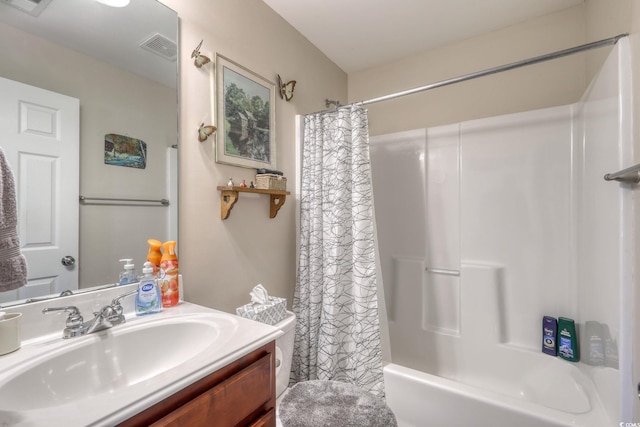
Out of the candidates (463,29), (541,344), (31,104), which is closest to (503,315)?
(541,344)

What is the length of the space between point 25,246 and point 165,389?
66 cm

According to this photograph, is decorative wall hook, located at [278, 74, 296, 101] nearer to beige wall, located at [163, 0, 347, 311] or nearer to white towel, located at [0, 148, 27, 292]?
beige wall, located at [163, 0, 347, 311]

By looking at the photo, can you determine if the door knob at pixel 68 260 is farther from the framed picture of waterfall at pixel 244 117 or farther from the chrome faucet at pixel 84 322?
the framed picture of waterfall at pixel 244 117

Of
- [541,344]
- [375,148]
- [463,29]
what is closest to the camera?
[541,344]

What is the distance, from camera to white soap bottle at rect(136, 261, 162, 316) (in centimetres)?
101

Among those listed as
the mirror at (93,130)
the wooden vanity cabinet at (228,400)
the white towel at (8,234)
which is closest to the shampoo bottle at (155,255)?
the mirror at (93,130)

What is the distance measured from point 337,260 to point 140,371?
1.01 m

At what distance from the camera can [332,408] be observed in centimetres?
109

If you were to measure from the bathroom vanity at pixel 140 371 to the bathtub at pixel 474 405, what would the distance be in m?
0.77

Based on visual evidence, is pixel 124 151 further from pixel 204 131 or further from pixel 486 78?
pixel 486 78

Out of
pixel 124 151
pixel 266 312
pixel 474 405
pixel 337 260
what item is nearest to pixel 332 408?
pixel 266 312

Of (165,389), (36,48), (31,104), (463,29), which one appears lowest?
(165,389)

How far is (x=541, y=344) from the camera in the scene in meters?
1.68

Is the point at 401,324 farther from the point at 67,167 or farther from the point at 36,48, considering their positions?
the point at 36,48
